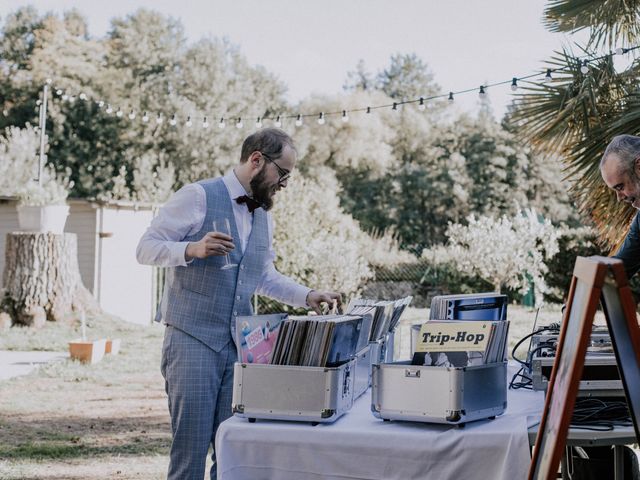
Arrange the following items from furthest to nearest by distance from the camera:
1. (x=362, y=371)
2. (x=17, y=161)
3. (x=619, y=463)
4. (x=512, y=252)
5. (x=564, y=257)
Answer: (x=17, y=161) → (x=564, y=257) → (x=512, y=252) → (x=362, y=371) → (x=619, y=463)

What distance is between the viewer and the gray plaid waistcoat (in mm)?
2682

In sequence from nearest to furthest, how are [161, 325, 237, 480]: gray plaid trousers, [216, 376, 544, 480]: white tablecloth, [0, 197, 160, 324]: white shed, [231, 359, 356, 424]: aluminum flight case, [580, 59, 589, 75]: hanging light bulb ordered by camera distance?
[216, 376, 544, 480]: white tablecloth
[231, 359, 356, 424]: aluminum flight case
[161, 325, 237, 480]: gray plaid trousers
[580, 59, 589, 75]: hanging light bulb
[0, 197, 160, 324]: white shed

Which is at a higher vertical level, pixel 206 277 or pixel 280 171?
pixel 280 171

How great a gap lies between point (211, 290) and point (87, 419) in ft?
12.5

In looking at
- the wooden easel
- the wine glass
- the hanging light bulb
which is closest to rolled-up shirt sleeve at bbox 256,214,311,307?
the wine glass

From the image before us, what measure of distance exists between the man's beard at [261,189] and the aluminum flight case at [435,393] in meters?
0.86

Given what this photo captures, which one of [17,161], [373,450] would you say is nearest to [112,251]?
[17,161]

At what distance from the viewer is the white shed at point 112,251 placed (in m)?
14.4

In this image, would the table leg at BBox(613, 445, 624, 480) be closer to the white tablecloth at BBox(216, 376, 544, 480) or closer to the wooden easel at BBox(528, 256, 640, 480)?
the white tablecloth at BBox(216, 376, 544, 480)

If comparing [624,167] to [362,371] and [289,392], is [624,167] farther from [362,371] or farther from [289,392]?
[289,392]

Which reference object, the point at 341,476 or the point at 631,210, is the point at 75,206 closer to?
the point at 631,210

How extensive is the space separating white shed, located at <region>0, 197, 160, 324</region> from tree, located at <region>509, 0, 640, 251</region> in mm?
9637

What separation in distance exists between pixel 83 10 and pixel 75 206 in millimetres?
18289

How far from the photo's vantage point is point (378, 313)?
2.74 m
